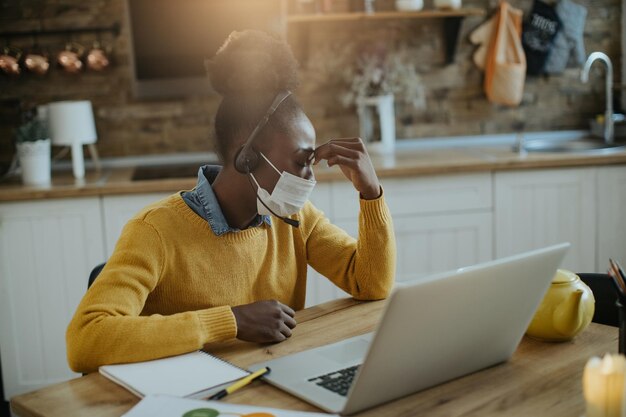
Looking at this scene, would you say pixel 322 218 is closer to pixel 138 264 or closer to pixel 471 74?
pixel 138 264

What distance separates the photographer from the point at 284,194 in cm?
157

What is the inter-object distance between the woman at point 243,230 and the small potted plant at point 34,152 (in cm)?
155

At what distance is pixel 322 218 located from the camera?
1845 millimetres

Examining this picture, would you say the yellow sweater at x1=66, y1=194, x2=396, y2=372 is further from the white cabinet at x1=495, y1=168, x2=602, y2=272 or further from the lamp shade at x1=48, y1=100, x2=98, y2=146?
the lamp shade at x1=48, y1=100, x2=98, y2=146

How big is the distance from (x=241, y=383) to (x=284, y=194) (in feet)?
1.64

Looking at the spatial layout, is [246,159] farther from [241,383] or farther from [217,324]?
[241,383]

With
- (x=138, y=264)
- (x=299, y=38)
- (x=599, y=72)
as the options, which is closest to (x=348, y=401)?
(x=138, y=264)

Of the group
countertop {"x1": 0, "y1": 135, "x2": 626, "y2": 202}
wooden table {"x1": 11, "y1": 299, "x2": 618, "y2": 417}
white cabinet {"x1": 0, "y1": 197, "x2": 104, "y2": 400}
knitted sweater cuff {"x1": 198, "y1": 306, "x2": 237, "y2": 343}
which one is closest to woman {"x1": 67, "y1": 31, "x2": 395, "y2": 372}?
knitted sweater cuff {"x1": 198, "y1": 306, "x2": 237, "y2": 343}

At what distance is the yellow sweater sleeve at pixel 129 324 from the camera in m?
1.30

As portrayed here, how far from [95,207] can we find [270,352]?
173 cm

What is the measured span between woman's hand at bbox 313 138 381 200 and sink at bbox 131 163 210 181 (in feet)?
4.73

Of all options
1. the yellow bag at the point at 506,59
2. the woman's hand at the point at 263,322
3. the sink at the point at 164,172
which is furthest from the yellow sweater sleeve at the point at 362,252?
the yellow bag at the point at 506,59

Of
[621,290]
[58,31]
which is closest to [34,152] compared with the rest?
[58,31]

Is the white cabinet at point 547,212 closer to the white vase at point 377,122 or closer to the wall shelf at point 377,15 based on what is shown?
the white vase at point 377,122
